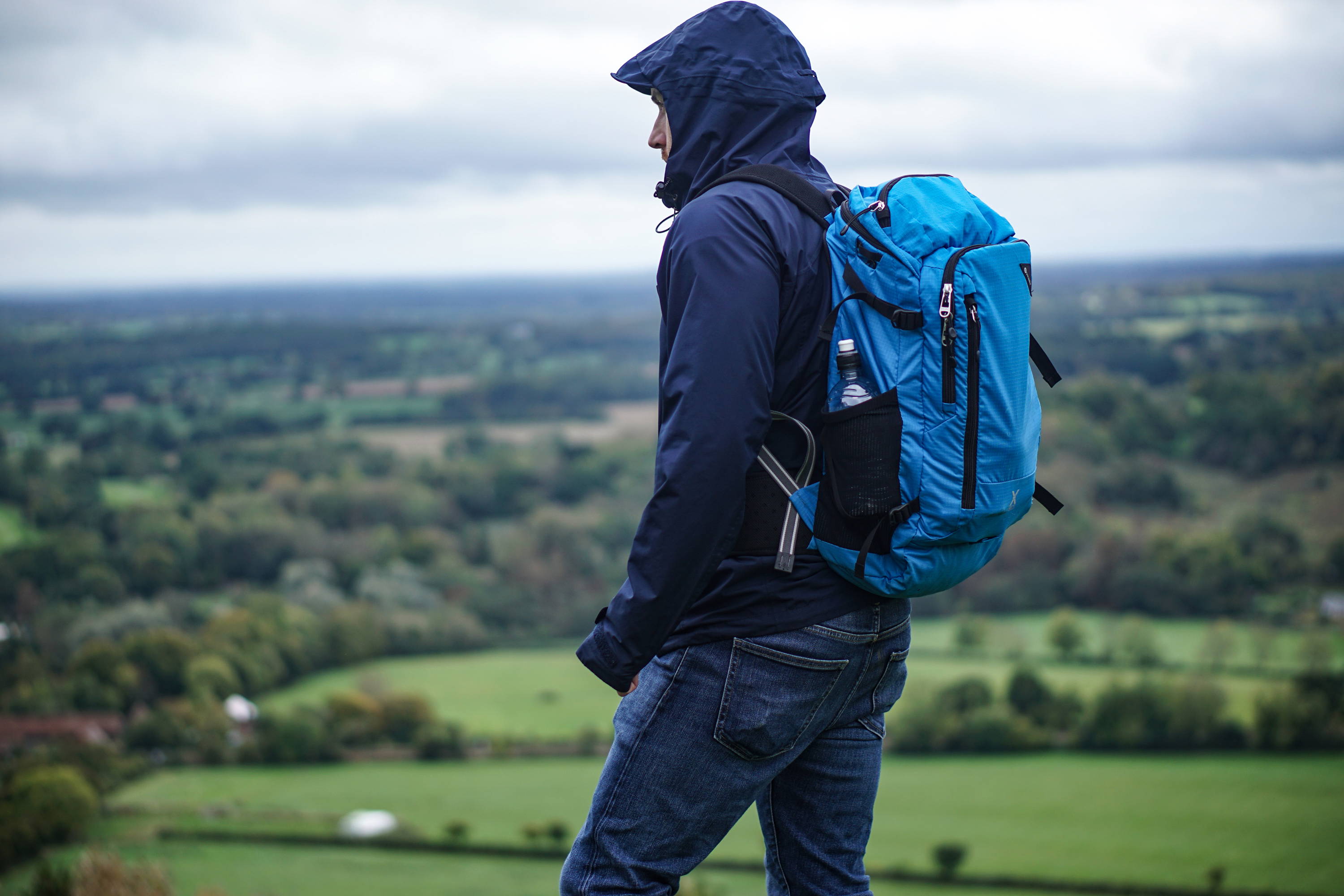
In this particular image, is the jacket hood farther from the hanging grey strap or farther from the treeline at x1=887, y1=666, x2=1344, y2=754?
the treeline at x1=887, y1=666, x2=1344, y2=754

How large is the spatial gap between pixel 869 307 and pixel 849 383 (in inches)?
7.1

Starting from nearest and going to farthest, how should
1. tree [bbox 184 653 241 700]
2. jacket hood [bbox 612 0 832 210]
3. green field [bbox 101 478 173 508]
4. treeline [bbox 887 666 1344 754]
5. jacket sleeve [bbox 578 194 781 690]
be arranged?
jacket sleeve [bbox 578 194 781 690] → jacket hood [bbox 612 0 832 210] → treeline [bbox 887 666 1344 754] → tree [bbox 184 653 241 700] → green field [bbox 101 478 173 508]

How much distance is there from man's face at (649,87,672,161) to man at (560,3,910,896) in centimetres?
2

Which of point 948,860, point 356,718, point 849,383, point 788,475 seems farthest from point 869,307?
point 356,718

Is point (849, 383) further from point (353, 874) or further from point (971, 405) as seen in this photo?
point (353, 874)

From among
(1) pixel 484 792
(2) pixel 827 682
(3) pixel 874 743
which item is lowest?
(1) pixel 484 792

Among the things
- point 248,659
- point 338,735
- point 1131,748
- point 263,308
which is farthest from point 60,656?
point 263,308

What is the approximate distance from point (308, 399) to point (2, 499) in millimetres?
34071

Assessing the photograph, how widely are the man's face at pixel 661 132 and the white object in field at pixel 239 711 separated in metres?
57.6

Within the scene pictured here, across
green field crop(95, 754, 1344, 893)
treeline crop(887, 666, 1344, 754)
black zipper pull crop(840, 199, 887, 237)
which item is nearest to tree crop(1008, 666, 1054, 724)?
treeline crop(887, 666, 1344, 754)

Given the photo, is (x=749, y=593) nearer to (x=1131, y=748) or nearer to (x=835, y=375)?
(x=835, y=375)

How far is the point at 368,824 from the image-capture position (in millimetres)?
43094

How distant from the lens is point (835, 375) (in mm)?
2486

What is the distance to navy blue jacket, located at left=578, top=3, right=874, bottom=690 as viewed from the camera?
2.30 m
